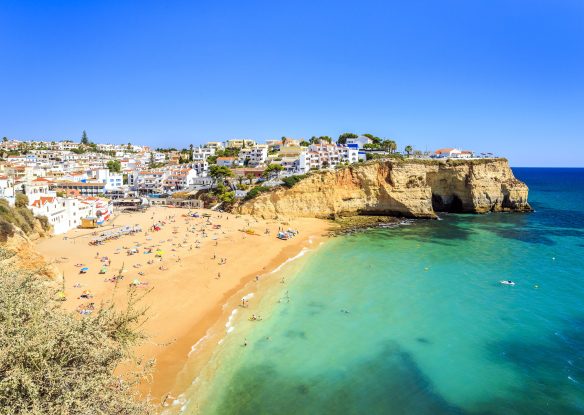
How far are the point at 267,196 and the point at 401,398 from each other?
41.2m

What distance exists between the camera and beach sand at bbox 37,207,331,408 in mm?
19328

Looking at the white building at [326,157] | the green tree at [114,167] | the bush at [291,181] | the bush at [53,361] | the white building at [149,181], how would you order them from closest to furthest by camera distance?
the bush at [53,361], the bush at [291,181], the white building at [326,157], the white building at [149,181], the green tree at [114,167]

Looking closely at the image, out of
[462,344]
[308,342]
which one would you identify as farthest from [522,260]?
[308,342]

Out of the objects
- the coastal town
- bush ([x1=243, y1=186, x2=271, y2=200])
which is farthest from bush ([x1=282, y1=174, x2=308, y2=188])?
bush ([x1=243, y1=186, x2=271, y2=200])

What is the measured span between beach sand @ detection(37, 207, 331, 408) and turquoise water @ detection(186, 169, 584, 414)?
99.5 inches

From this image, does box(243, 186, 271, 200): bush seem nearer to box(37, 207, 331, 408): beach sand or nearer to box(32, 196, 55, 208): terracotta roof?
box(37, 207, 331, 408): beach sand

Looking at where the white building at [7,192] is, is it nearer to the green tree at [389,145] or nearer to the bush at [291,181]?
the bush at [291,181]

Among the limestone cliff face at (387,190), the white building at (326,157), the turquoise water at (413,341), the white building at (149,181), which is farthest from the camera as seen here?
the white building at (149,181)

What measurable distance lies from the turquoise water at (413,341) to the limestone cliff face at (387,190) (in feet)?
64.5

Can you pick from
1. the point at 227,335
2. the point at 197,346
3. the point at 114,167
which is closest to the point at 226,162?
the point at 114,167

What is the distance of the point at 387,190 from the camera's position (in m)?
56.3

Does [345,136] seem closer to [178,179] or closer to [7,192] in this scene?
[178,179]

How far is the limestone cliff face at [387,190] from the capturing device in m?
54.7

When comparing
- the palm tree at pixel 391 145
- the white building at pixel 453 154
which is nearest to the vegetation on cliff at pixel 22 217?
the white building at pixel 453 154
